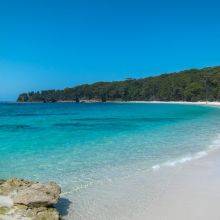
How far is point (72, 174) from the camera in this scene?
11242mm

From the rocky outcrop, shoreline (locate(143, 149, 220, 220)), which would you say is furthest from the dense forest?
the rocky outcrop

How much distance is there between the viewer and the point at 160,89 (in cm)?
14725

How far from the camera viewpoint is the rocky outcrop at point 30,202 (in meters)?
7.07

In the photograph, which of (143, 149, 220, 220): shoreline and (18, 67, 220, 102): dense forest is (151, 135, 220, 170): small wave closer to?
(143, 149, 220, 220): shoreline

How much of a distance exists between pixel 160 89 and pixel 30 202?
142 metres

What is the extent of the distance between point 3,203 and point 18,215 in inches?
24.0

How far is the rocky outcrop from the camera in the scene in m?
7.07

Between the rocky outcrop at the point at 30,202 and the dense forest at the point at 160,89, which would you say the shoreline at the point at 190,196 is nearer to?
the rocky outcrop at the point at 30,202

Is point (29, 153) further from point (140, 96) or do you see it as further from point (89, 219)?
point (140, 96)

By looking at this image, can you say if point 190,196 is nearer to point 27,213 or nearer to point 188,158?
point 27,213

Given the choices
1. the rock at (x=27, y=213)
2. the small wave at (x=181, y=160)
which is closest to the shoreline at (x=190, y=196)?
the small wave at (x=181, y=160)

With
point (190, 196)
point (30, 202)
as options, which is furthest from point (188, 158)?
point (30, 202)

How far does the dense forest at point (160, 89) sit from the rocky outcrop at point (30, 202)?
10710 cm

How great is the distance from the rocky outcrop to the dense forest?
107099mm
